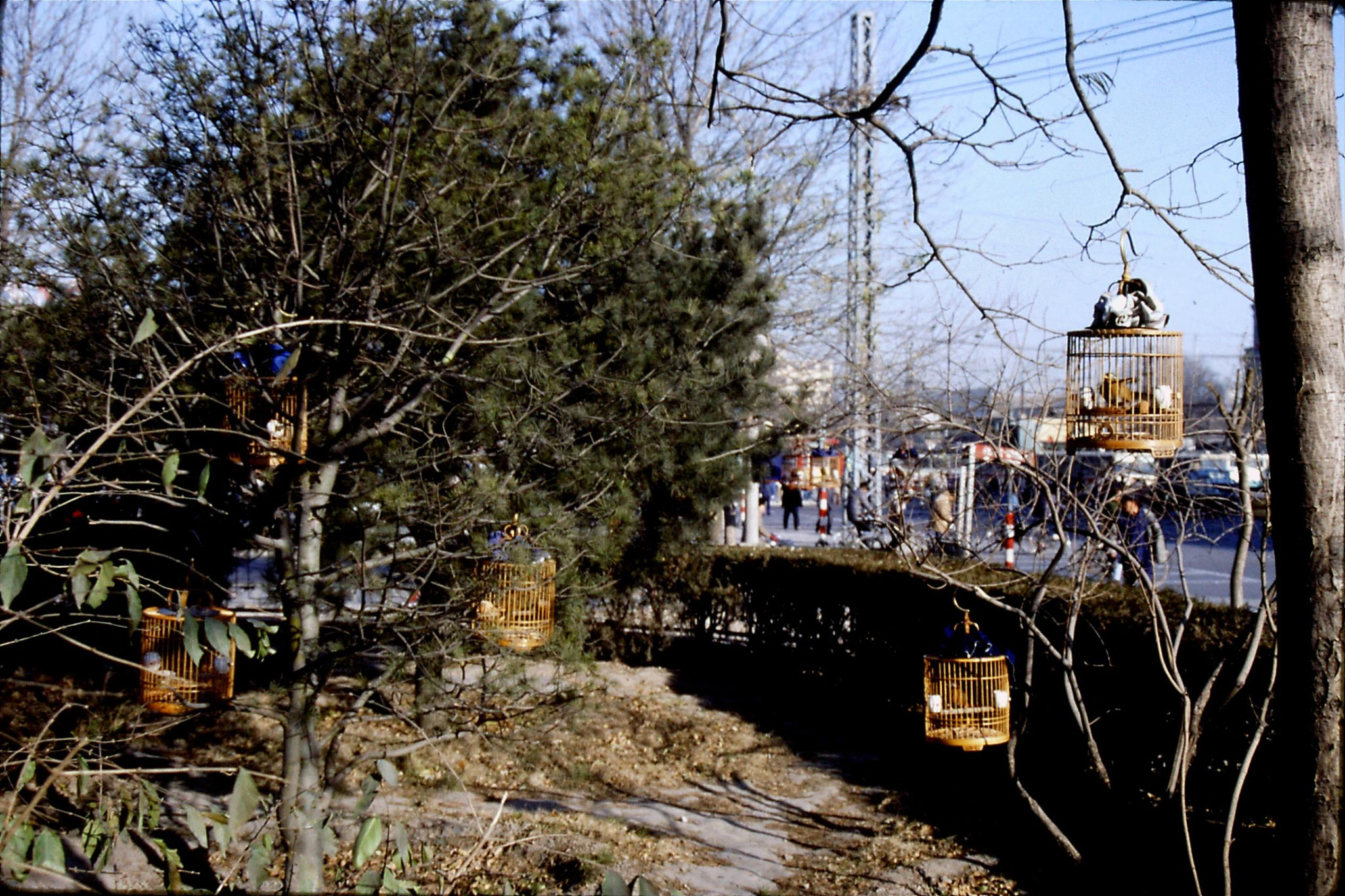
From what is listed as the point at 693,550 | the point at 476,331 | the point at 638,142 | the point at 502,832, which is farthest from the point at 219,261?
the point at 693,550

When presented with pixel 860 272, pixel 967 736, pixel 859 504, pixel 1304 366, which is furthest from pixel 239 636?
pixel 860 272

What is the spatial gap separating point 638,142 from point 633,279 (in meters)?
1.04

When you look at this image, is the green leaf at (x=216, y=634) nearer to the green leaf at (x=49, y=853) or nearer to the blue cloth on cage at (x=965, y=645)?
the green leaf at (x=49, y=853)

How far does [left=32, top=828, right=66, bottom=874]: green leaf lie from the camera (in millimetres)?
1628

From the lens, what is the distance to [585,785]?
7.76 metres

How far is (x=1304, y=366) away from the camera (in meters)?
2.01

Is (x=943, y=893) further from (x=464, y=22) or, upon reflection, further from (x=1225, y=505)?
(x=464, y=22)

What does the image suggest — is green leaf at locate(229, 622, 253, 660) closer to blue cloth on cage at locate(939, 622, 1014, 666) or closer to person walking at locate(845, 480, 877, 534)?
person walking at locate(845, 480, 877, 534)

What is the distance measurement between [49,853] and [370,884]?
47cm

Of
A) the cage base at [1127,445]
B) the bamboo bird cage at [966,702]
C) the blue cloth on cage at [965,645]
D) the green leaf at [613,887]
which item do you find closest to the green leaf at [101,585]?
the green leaf at [613,887]

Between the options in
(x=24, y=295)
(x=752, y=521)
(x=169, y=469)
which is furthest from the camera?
(x=752, y=521)

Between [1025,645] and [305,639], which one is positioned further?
[305,639]

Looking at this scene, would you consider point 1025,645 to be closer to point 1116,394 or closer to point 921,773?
point 1116,394

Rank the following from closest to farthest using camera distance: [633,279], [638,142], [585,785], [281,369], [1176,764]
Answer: [1176,764] → [281,369] → [638,142] → [633,279] → [585,785]
